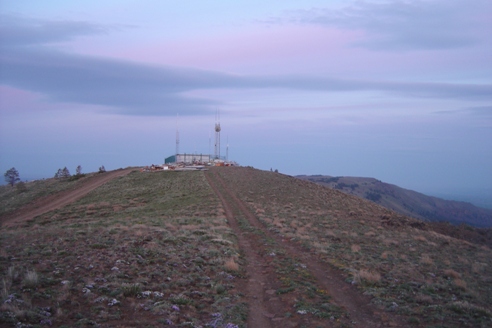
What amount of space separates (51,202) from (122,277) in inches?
1140

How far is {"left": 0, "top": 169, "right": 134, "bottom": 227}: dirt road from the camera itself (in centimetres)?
2848

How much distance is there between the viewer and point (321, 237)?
61.0 feet

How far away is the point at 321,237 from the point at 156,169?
39.1 m

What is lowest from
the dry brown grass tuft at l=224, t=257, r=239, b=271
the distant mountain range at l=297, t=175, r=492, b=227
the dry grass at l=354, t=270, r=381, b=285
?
the distant mountain range at l=297, t=175, r=492, b=227

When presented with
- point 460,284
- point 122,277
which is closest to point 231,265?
point 122,277

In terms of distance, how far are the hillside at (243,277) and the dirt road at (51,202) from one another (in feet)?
48.7

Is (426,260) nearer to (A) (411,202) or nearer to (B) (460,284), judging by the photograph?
(B) (460,284)

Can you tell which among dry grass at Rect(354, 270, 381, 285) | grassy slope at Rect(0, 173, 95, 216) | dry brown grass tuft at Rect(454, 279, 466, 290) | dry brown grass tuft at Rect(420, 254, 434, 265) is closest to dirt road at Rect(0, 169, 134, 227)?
grassy slope at Rect(0, 173, 95, 216)

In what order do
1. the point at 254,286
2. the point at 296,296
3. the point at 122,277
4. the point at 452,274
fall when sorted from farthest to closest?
the point at 452,274, the point at 254,286, the point at 122,277, the point at 296,296

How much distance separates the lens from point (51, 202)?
115ft

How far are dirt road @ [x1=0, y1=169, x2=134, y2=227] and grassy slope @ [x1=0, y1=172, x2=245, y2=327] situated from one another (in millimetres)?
14924

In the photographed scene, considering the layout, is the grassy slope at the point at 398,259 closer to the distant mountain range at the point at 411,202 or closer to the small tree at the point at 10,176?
the small tree at the point at 10,176

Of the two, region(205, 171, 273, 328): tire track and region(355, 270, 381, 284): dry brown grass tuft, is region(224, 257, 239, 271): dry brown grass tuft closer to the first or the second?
region(205, 171, 273, 328): tire track

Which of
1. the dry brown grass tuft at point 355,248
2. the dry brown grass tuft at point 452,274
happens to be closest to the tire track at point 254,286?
the dry brown grass tuft at point 355,248
